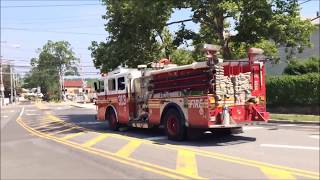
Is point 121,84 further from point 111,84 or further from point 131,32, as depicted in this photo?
point 131,32

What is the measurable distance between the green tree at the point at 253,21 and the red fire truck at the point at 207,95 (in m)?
7.11

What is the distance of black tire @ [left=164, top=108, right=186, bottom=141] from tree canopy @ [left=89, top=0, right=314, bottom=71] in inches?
320

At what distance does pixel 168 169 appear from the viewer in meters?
10.5

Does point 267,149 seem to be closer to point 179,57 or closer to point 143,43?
point 143,43

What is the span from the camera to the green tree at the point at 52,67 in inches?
3662

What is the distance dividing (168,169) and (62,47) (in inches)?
3931

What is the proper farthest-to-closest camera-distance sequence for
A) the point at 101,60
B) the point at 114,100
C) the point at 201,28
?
the point at 101,60, the point at 201,28, the point at 114,100

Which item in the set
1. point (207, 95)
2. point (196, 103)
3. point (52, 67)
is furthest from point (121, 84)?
point (52, 67)

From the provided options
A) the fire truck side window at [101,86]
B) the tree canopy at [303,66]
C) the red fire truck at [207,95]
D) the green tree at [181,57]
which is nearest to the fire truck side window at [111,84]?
the fire truck side window at [101,86]

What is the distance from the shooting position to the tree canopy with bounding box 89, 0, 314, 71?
24359 mm

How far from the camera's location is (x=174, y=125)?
16.0 m

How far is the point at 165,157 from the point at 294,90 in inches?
674

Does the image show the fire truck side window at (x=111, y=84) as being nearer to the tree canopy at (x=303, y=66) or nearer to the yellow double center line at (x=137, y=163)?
the yellow double center line at (x=137, y=163)

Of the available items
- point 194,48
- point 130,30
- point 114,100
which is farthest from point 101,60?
point 114,100
